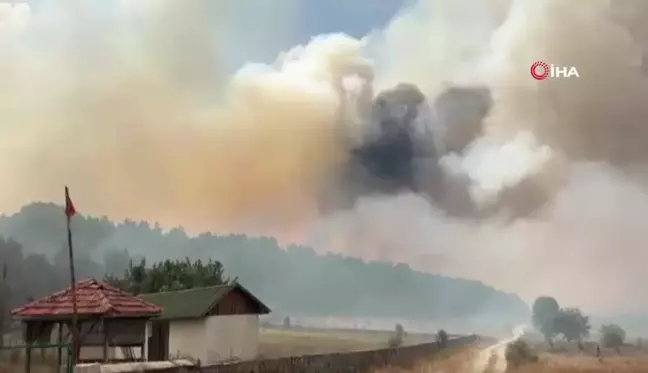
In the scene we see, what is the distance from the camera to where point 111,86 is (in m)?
5.40

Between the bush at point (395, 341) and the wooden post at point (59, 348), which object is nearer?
the wooden post at point (59, 348)

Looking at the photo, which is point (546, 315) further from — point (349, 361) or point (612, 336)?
point (349, 361)

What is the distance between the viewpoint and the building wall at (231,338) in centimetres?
508

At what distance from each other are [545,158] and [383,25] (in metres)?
1.47

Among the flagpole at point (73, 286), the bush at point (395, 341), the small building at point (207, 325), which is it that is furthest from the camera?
the bush at point (395, 341)

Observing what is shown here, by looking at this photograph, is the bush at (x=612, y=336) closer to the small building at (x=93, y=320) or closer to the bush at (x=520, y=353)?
the bush at (x=520, y=353)

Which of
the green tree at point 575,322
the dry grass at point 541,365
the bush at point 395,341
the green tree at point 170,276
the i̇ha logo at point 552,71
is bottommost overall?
the dry grass at point 541,365

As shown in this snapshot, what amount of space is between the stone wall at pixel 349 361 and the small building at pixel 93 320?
70 centimetres

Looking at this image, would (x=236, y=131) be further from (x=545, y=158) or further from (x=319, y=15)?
(x=545, y=158)

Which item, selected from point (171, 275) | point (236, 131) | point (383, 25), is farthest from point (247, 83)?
point (171, 275)

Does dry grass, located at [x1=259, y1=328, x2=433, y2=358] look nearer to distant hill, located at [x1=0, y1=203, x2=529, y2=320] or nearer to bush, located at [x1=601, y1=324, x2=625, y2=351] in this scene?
distant hill, located at [x1=0, y1=203, x2=529, y2=320]

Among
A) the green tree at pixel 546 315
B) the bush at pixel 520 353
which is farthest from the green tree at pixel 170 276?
the green tree at pixel 546 315

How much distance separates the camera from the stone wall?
5160 mm

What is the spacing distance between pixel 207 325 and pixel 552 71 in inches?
116
